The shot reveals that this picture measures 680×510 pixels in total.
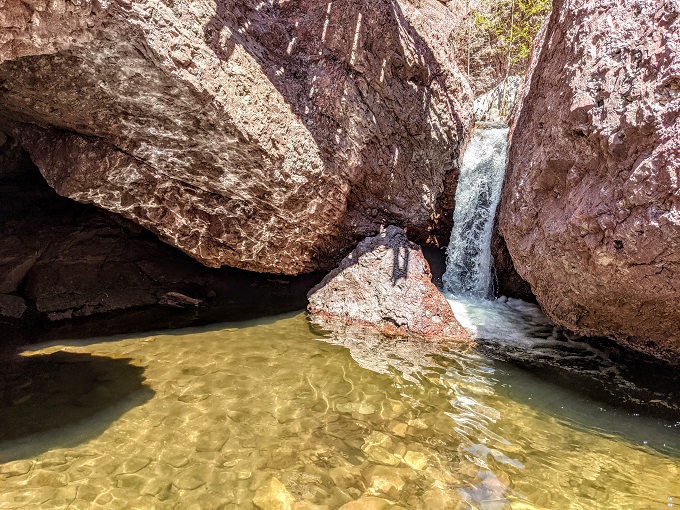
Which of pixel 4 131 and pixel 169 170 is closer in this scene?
pixel 169 170

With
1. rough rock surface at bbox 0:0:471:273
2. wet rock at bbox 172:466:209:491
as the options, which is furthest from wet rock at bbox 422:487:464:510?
rough rock surface at bbox 0:0:471:273

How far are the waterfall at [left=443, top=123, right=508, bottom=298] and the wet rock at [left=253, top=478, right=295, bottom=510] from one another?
519 centimetres

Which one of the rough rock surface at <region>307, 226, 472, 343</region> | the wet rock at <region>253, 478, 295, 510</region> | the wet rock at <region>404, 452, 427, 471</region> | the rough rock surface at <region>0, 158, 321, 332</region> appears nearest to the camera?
the wet rock at <region>253, 478, 295, 510</region>

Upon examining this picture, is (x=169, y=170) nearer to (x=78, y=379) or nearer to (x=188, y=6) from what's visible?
(x=188, y=6)

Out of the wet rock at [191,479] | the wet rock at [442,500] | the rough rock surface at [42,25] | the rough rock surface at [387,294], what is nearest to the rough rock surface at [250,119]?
the rough rock surface at [42,25]

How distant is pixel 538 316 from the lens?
19.8ft

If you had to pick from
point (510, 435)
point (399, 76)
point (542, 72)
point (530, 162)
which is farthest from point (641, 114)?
point (399, 76)

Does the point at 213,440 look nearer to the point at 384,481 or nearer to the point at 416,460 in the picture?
the point at 384,481

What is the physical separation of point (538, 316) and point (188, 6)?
225 inches

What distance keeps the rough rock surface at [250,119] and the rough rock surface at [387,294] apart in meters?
0.57

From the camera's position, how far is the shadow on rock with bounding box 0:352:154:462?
3.04m

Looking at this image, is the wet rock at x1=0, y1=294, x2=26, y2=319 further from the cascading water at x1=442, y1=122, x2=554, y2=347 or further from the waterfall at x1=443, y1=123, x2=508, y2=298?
the waterfall at x1=443, y1=123, x2=508, y2=298

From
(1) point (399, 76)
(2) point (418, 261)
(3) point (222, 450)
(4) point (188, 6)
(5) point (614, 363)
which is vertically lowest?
(3) point (222, 450)

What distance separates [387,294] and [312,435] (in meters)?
2.83
